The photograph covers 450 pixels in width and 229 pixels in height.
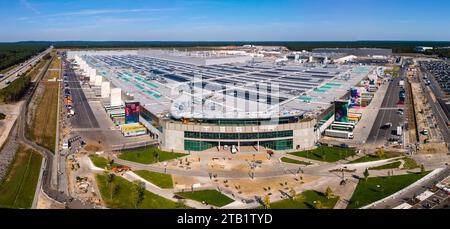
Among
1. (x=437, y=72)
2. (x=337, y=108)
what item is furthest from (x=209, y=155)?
(x=437, y=72)

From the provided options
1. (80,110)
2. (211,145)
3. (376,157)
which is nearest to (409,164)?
(376,157)

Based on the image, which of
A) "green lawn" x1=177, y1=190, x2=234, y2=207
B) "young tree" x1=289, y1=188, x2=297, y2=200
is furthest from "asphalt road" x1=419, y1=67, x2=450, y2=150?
"green lawn" x1=177, y1=190, x2=234, y2=207

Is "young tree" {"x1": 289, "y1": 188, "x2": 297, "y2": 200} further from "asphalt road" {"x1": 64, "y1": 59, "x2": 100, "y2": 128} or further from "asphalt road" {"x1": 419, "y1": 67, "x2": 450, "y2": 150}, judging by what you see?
"asphalt road" {"x1": 64, "y1": 59, "x2": 100, "y2": 128}

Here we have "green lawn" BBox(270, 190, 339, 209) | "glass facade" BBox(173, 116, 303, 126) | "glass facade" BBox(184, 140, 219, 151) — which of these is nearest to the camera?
"green lawn" BBox(270, 190, 339, 209)

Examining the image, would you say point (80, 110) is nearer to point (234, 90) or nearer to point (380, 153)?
point (234, 90)

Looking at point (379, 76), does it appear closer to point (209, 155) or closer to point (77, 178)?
point (209, 155)
